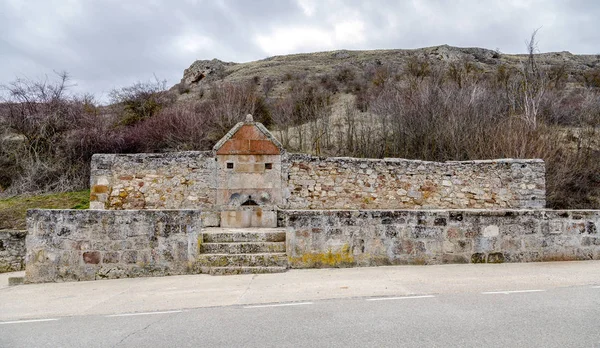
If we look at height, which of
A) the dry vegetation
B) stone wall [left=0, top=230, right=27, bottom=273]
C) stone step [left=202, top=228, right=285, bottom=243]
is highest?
the dry vegetation

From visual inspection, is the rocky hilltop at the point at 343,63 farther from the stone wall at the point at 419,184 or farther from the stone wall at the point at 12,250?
the stone wall at the point at 12,250

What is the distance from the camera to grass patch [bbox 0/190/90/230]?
48.9 feet

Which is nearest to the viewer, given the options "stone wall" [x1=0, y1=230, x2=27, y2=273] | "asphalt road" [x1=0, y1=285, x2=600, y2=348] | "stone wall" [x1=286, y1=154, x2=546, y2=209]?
"asphalt road" [x1=0, y1=285, x2=600, y2=348]

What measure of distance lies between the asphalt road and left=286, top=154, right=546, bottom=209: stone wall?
908 cm

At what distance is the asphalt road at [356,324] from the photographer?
13.3 feet

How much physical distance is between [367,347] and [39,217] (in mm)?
6836

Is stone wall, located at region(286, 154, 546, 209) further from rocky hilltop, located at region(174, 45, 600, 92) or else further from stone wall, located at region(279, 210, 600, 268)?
rocky hilltop, located at region(174, 45, 600, 92)

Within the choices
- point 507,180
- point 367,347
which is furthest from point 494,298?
point 507,180

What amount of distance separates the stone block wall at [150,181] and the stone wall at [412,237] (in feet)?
23.8

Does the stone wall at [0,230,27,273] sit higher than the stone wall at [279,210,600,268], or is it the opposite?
the stone wall at [279,210,600,268]

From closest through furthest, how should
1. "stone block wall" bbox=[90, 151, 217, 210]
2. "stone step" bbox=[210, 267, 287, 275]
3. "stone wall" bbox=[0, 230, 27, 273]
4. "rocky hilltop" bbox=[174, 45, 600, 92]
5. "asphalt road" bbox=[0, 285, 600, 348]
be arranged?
"asphalt road" bbox=[0, 285, 600, 348], "stone step" bbox=[210, 267, 287, 275], "stone wall" bbox=[0, 230, 27, 273], "stone block wall" bbox=[90, 151, 217, 210], "rocky hilltop" bbox=[174, 45, 600, 92]

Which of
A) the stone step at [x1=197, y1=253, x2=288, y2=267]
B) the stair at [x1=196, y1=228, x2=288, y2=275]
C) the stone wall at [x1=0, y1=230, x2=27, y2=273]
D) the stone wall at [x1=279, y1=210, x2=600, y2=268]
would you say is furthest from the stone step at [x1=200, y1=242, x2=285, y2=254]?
the stone wall at [x1=0, y1=230, x2=27, y2=273]

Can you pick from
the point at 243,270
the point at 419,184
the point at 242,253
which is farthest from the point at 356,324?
the point at 419,184

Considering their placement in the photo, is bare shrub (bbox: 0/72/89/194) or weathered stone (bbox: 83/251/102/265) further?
bare shrub (bbox: 0/72/89/194)
